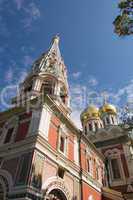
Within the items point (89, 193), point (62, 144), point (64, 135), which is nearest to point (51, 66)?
point (64, 135)

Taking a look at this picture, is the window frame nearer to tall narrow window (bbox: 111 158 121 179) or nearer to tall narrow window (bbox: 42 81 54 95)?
tall narrow window (bbox: 42 81 54 95)

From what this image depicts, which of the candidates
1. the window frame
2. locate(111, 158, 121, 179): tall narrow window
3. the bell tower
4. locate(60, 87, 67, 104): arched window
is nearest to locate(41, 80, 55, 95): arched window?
the bell tower

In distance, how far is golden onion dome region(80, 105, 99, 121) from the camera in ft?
118

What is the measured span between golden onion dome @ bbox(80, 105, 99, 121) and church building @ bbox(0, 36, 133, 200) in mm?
11287

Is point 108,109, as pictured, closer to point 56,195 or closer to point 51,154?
point 51,154

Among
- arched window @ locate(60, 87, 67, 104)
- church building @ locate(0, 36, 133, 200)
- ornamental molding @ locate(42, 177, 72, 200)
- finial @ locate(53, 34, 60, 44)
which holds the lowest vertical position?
ornamental molding @ locate(42, 177, 72, 200)

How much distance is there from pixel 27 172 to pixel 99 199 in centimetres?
965

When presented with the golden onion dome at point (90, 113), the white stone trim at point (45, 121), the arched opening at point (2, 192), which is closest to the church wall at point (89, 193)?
the white stone trim at point (45, 121)

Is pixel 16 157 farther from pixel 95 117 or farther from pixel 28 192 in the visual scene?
pixel 95 117

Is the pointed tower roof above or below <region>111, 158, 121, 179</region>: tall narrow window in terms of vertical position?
above

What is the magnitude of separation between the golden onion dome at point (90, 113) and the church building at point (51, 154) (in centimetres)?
1129

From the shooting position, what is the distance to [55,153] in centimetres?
1323

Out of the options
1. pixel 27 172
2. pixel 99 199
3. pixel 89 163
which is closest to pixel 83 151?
pixel 89 163

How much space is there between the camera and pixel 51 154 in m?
12.9
